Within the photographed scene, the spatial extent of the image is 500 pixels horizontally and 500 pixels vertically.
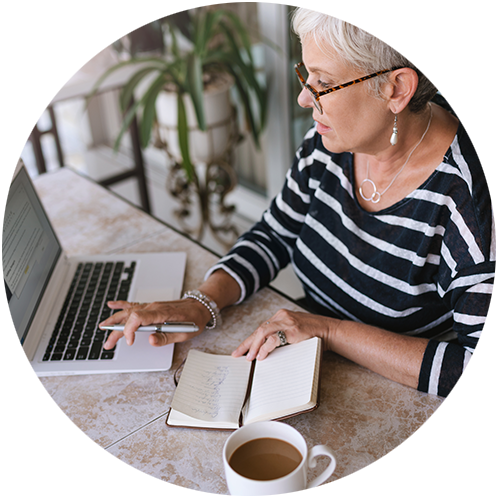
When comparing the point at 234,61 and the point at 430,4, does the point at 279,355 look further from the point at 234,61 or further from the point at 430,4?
the point at 234,61

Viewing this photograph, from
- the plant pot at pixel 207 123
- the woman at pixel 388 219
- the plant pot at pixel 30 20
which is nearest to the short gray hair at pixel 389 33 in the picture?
the woman at pixel 388 219

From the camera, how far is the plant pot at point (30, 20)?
259 centimetres

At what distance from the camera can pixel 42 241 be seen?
3.76 feet

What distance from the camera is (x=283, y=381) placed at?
900 mm

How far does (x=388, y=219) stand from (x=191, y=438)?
1.80 feet

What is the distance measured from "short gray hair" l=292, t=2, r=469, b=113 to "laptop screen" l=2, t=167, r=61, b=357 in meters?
0.63

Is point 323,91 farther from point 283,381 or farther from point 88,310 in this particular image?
point 88,310

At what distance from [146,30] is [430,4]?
5.65ft

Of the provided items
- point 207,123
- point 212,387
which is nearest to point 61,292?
point 212,387

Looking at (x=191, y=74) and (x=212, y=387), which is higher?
(x=191, y=74)

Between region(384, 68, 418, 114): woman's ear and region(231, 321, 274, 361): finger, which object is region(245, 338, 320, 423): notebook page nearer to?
region(231, 321, 274, 361): finger

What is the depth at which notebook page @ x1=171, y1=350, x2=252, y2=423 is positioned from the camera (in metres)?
0.87

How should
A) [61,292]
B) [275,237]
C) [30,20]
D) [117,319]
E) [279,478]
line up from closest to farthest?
[279,478], [117,319], [61,292], [275,237], [30,20]

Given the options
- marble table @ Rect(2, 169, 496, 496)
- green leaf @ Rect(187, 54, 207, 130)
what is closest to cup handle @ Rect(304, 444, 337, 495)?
marble table @ Rect(2, 169, 496, 496)
